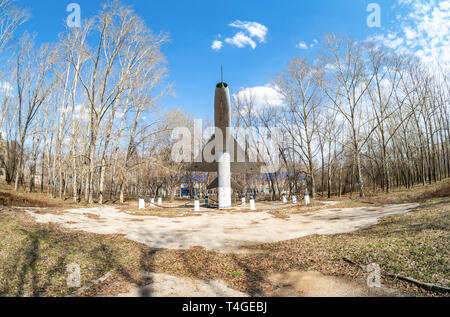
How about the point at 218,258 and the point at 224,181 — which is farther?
the point at 224,181

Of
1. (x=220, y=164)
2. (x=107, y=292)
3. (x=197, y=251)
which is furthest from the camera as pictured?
(x=220, y=164)

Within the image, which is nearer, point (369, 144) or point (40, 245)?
point (40, 245)

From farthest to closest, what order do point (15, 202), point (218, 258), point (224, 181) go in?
point (224, 181), point (15, 202), point (218, 258)

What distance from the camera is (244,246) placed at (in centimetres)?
639

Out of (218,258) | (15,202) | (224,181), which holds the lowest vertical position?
(218,258)

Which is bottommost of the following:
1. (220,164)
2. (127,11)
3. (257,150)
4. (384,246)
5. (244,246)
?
(244,246)

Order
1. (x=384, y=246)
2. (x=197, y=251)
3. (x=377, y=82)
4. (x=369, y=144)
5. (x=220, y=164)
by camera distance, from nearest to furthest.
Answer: (x=384, y=246) < (x=197, y=251) < (x=220, y=164) < (x=377, y=82) < (x=369, y=144)

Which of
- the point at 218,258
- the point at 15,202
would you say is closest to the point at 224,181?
the point at 15,202

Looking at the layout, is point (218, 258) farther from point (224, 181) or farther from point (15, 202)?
point (224, 181)

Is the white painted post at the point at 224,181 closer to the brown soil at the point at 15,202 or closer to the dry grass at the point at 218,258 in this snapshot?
the brown soil at the point at 15,202

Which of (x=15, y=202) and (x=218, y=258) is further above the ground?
(x=15, y=202)
